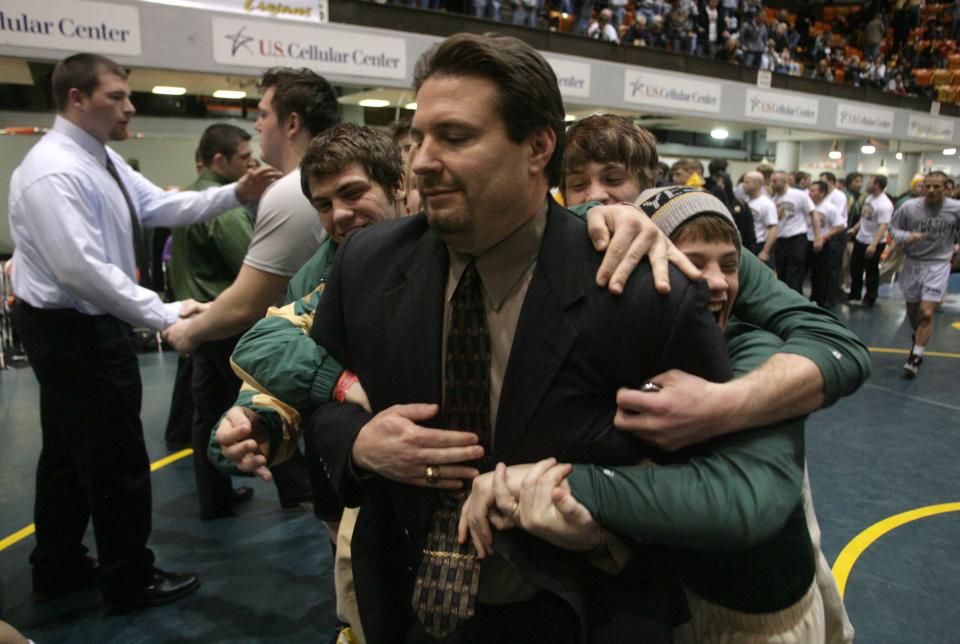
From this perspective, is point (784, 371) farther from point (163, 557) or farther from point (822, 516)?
point (163, 557)

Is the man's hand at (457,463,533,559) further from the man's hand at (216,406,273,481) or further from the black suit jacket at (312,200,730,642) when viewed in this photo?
the man's hand at (216,406,273,481)

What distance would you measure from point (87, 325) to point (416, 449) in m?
2.26

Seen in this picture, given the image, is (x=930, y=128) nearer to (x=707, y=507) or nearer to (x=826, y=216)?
(x=826, y=216)

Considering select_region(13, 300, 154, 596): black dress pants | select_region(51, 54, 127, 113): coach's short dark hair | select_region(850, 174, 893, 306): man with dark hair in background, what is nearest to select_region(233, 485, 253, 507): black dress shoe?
select_region(13, 300, 154, 596): black dress pants

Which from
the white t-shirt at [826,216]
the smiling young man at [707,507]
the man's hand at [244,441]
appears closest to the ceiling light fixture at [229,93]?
the white t-shirt at [826,216]

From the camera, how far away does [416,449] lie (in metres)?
1.23

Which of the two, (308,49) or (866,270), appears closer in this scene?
(308,49)

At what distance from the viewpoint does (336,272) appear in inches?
58.4

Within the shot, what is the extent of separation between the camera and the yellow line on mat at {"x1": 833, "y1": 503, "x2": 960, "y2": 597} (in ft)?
10.8

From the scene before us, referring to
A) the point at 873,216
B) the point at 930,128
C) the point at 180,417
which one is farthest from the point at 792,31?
the point at 180,417

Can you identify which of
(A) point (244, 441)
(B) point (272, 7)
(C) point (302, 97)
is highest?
(B) point (272, 7)

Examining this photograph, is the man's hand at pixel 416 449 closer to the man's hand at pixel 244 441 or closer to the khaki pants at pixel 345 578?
the man's hand at pixel 244 441

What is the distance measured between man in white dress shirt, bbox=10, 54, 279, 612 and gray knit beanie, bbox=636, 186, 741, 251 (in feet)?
6.74

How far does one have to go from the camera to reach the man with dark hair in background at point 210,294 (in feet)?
12.5
